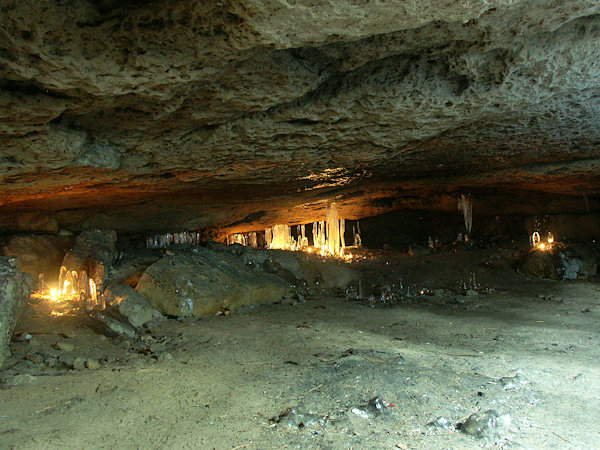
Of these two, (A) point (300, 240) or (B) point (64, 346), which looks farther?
(A) point (300, 240)

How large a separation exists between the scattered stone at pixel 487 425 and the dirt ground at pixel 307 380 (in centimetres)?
2

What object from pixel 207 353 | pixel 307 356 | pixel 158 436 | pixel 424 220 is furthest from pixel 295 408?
pixel 424 220

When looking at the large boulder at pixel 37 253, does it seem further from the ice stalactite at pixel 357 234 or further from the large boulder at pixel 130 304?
the ice stalactite at pixel 357 234

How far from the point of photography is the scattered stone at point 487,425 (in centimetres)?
273

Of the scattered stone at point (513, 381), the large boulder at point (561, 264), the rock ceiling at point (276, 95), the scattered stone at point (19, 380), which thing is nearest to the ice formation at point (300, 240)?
the rock ceiling at point (276, 95)

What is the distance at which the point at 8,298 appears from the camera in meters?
4.31

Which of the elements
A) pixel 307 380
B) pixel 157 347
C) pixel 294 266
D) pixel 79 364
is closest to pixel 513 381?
pixel 307 380

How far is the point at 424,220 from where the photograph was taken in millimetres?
16578

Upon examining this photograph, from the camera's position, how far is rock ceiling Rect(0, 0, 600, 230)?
9.83 feet

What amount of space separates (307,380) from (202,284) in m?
3.87

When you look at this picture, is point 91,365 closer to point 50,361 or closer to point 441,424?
point 50,361

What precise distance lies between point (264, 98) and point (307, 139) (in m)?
1.52

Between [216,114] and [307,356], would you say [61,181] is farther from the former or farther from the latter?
[307,356]

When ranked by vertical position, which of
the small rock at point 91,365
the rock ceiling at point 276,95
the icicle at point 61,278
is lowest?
the small rock at point 91,365
